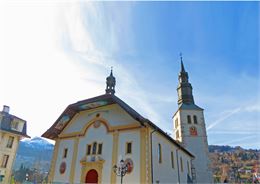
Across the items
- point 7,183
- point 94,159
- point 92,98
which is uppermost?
point 92,98

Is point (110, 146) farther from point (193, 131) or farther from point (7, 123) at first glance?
point (193, 131)

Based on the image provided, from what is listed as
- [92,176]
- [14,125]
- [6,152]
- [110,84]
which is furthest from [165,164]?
[14,125]

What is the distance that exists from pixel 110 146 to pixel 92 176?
322 cm

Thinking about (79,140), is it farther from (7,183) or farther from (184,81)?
(184,81)

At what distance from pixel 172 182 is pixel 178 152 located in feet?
17.4

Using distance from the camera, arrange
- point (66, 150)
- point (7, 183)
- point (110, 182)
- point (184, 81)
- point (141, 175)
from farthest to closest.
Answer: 1. point (184, 81)
2. point (7, 183)
3. point (66, 150)
4. point (110, 182)
5. point (141, 175)

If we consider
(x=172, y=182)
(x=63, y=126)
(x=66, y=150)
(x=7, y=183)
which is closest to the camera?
(x=172, y=182)

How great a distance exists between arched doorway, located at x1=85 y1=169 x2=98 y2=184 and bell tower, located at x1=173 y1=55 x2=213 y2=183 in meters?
20.1

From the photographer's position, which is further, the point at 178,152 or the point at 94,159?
the point at 178,152

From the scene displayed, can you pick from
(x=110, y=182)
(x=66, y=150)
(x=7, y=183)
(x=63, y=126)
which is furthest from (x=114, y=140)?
(x=7, y=183)

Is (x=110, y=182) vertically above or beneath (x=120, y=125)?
beneath

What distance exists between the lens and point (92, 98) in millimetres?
21109

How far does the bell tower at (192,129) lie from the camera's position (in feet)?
117

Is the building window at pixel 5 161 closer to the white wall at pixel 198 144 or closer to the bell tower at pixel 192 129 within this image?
the bell tower at pixel 192 129
